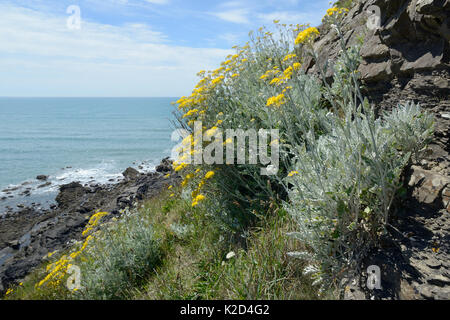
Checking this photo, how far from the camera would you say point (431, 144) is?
3.07 metres

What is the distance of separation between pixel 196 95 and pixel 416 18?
3281 mm

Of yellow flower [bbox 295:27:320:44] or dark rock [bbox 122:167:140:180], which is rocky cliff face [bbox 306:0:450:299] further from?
dark rock [bbox 122:167:140:180]

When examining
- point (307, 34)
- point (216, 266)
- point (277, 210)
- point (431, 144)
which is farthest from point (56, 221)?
point (431, 144)

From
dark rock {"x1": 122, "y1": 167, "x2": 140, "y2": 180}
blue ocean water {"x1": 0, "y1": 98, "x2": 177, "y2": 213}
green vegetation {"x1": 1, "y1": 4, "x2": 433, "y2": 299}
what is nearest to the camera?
green vegetation {"x1": 1, "y1": 4, "x2": 433, "y2": 299}

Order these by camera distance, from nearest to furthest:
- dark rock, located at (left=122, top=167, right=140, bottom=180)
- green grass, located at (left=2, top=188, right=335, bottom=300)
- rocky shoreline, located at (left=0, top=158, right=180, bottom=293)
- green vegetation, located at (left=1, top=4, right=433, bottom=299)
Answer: green vegetation, located at (left=1, top=4, right=433, bottom=299)
green grass, located at (left=2, top=188, right=335, bottom=300)
rocky shoreline, located at (left=0, top=158, right=180, bottom=293)
dark rock, located at (left=122, top=167, right=140, bottom=180)

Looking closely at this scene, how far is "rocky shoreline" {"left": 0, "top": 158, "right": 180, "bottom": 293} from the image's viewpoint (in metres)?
9.09

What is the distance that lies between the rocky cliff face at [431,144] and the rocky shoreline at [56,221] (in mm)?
5784

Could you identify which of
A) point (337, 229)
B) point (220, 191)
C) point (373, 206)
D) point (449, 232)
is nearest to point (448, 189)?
point (449, 232)

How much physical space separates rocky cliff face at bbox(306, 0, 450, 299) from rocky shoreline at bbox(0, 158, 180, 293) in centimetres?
578

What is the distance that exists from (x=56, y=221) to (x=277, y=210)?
11923 mm

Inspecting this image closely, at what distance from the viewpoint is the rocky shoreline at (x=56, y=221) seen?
9094 millimetres

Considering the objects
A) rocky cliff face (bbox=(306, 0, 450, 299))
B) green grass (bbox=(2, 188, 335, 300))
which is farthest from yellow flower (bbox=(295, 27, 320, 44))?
green grass (bbox=(2, 188, 335, 300))

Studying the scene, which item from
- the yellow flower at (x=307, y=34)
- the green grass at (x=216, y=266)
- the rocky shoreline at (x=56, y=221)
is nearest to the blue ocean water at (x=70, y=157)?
the rocky shoreline at (x=56, y=221)

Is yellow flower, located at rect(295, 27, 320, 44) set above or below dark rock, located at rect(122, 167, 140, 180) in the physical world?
above
